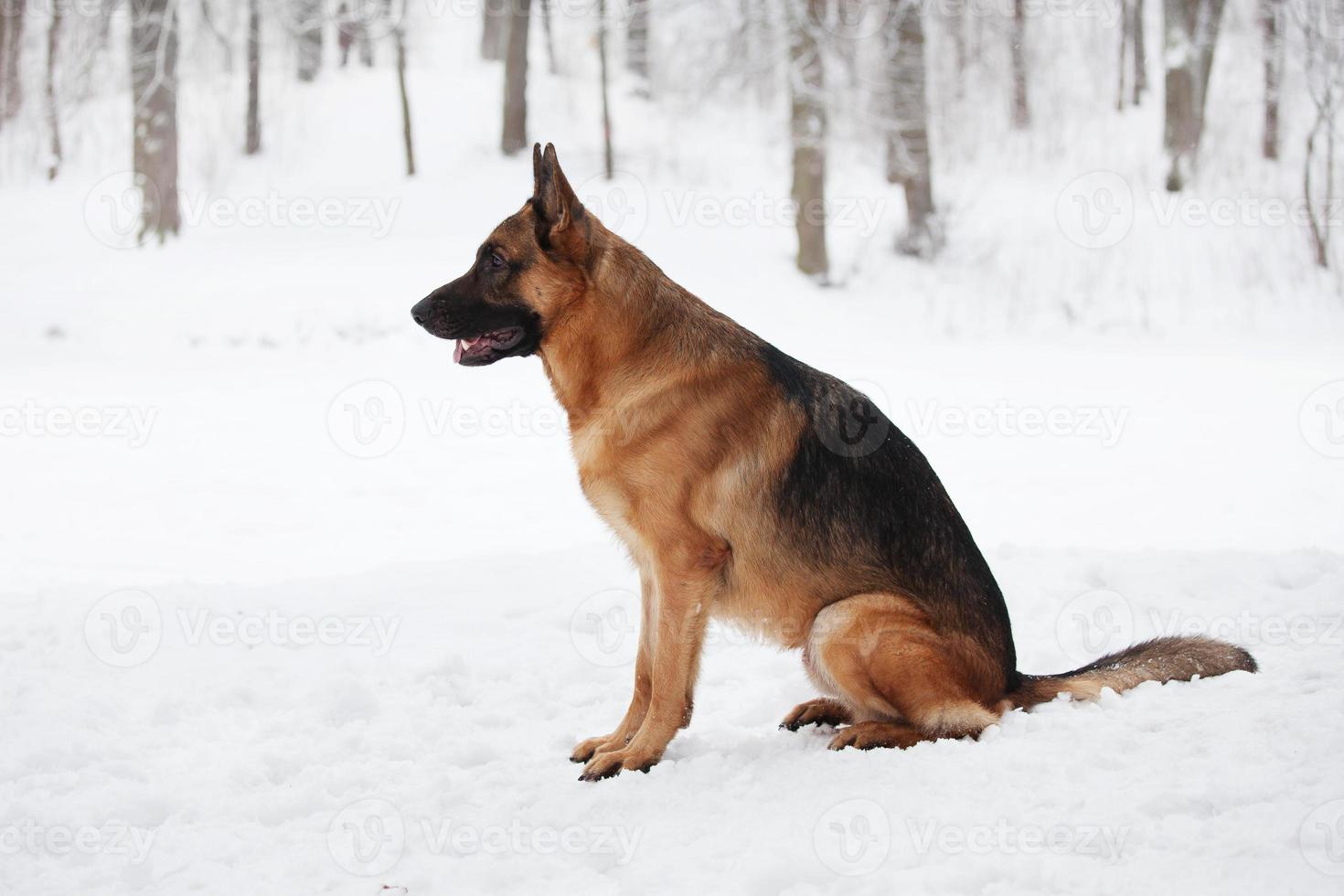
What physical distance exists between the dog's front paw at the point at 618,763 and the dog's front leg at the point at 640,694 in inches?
6.5

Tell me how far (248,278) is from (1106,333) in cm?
1208

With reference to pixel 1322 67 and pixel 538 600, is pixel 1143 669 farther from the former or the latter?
pixel 1322 67

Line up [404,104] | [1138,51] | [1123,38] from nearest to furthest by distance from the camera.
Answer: [404,104]
[1123,38]
[1138,51]

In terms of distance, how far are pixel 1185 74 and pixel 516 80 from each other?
12.0m

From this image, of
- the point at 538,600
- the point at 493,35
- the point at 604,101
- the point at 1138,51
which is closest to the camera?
the point at 538,600

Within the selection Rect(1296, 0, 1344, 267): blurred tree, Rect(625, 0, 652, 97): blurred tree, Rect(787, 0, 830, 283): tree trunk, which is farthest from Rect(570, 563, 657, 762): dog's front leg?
Rect(625, 0, 652, 97): blurred tree

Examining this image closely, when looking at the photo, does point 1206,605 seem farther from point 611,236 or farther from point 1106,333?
point 1106,333

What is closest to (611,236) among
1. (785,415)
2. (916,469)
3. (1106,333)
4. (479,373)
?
(785,415)

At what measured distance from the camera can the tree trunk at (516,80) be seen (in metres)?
20.0

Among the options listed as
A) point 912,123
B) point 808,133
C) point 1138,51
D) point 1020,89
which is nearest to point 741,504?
point 808,133

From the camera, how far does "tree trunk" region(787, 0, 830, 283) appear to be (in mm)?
15125

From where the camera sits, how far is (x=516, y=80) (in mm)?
20547

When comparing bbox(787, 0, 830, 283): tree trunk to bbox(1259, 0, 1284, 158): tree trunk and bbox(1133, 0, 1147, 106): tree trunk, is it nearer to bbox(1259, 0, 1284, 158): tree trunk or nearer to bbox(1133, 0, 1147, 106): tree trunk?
bbox(1259, 0, 1284, 158): tree trunk

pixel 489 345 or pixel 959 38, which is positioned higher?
pixel 959 38
